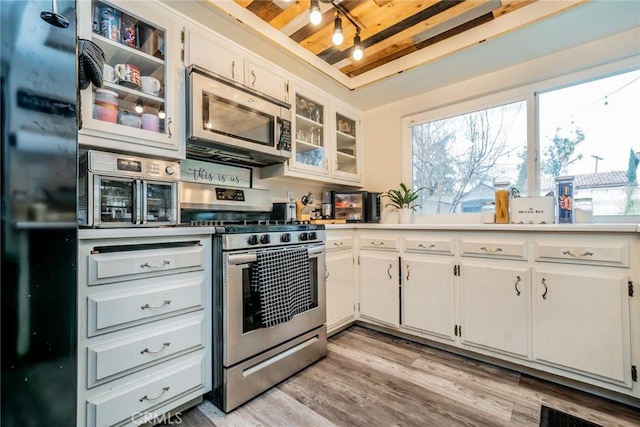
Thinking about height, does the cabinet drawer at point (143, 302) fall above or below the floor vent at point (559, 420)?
above

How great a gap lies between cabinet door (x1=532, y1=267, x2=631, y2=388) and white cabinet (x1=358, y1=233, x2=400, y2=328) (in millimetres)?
930

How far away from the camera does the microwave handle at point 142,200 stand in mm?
1469

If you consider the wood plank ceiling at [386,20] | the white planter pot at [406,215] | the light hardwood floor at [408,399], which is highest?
the wood plank ceiling at [386,20]

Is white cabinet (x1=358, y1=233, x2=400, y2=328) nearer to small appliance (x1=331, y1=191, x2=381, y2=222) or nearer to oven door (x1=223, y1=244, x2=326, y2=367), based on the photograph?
small appliance (x1=331, y1=191, x2=381, y2=222)

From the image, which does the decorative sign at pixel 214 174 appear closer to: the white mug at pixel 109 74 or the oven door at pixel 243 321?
the white mug at pixel 109 74

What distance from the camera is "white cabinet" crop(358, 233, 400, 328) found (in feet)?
7.68

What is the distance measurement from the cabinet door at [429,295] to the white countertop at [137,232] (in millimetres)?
1549

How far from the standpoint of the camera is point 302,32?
6.71 feet

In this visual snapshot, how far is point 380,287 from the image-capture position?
2.43 meters

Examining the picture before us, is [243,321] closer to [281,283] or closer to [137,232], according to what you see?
[281,283]

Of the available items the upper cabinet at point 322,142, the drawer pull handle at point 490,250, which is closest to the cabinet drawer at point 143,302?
the upper cabinet at point 322,142

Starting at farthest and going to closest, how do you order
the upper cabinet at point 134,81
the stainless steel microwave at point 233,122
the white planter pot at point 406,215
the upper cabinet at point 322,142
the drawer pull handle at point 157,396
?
the white planter pot at point 406,215 < the upper cabinet at point 322,142 < the stainless steel microwave at point 233,122 < the upper cabinet at point 134,81 < the drawer pull handle at point 157,396

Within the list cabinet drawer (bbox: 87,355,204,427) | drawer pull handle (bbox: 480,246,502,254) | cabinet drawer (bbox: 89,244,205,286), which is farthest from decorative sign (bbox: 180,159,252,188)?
drawer pull handle (bbox: 480,246,502,254)

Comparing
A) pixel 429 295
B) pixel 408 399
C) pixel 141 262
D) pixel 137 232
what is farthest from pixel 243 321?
pixel 429 295
